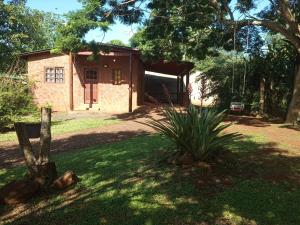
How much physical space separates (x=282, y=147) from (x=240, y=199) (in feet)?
12.4

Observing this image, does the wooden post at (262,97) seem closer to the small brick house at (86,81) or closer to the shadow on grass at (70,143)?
the shadow on grass at (70,143)

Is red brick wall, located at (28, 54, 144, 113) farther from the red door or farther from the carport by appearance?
the carport

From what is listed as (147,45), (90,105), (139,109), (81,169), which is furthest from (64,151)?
(90,105)

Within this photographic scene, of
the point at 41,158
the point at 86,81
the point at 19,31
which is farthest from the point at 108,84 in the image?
the point at 19,31

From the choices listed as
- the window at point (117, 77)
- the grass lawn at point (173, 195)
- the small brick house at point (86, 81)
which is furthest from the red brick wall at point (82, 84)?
the grass lawn at point (173, 195)

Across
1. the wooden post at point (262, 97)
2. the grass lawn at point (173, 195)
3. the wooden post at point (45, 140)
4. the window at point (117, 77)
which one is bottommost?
the grass lawn at point (173, 195)

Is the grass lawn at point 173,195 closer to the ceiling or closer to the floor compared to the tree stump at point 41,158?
closer to the floor

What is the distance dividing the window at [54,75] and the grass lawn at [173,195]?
14.8m

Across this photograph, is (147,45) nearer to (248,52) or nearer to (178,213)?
(248,52)

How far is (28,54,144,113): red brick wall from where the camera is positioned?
21078mm

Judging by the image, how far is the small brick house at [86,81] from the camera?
68.9ft

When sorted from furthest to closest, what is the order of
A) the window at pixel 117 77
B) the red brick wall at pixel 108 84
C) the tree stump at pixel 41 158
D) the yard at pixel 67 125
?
the window at pixel 117 77 → the red brick wall at pixel 108 84 → the yard at pixel 67 125 → the tree stump at pixel 41 158

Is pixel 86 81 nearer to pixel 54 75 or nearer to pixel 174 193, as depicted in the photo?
pixel 54 75

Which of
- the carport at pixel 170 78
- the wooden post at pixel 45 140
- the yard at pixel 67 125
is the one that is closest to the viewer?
the wooden post at pixel 45 140
